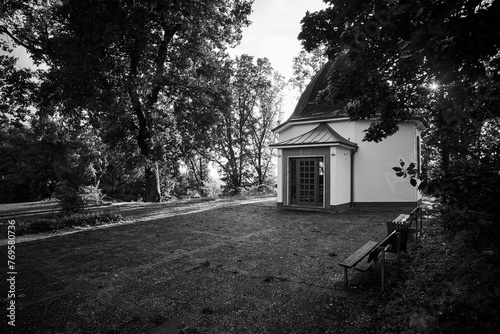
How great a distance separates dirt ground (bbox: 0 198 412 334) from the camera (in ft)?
11.5

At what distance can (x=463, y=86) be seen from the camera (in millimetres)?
2994

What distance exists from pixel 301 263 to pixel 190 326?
2983 millimetres

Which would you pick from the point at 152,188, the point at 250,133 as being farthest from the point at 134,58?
the point at 250,133

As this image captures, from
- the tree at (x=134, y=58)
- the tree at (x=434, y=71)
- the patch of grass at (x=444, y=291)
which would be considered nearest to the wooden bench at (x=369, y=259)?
the patch of grass at (x=444, y=291)

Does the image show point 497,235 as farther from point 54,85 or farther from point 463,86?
point 54,85

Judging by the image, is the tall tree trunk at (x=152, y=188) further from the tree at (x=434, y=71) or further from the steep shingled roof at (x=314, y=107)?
the tree at (x=434, y=71)

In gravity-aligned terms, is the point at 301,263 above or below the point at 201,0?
below

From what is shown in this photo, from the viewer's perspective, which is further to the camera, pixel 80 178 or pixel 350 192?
pixel 80 178

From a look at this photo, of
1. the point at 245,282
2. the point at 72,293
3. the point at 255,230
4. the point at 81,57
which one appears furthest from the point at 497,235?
the point at 81,57

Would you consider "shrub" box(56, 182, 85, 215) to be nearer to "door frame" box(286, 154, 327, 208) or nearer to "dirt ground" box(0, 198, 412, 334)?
"dirt ground" box(0, 198, 412, 334)

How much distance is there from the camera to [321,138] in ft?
45.8

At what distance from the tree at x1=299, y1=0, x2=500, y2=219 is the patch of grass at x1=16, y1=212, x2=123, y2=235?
32.5ft

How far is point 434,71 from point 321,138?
38.1 ft

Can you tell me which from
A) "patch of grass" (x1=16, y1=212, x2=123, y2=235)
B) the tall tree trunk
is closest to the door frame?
"patch of grass" (x1=16, y1=212, x2=123, y2=235)
